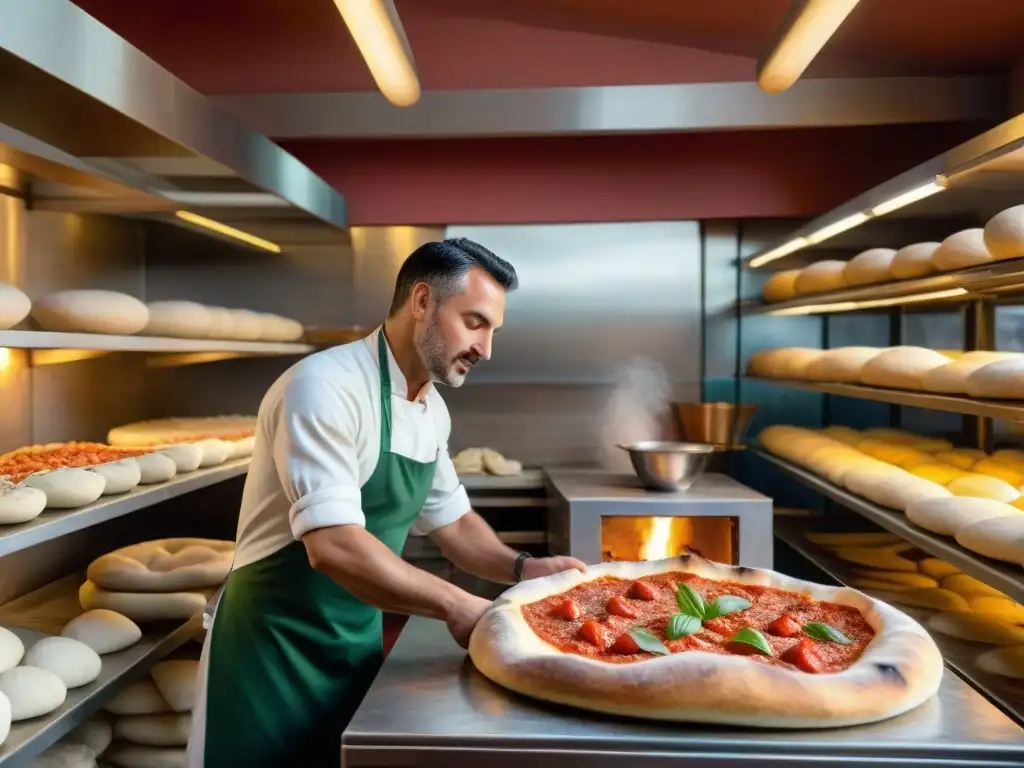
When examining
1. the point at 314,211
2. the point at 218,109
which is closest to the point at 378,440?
the point at 218,109

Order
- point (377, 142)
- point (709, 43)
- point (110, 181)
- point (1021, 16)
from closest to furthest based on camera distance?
point (110, 181)
point (1021, 16)
point (709, 43)
point (377, 142)

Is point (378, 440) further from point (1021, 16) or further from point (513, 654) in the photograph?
point (1021, 16)

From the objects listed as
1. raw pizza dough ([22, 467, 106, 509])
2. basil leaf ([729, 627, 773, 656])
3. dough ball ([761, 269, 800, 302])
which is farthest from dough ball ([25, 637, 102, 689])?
dough ball ([761, 269, 800, 302])

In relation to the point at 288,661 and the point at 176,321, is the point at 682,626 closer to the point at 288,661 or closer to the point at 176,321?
the point at 288,661

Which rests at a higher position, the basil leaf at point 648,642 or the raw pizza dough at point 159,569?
the basil leaf at point 648,642

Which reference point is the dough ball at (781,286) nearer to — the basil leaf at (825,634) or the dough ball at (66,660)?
the basil leaf at (825,634)

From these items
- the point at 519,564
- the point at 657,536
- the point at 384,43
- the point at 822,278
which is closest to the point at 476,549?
the point at 519,564

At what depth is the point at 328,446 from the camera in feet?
5.81

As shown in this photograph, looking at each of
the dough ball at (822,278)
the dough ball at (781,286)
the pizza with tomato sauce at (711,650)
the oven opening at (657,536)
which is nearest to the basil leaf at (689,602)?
the pizza with tomato sauce at (711,650)

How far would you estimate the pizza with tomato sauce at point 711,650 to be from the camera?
1247 mm

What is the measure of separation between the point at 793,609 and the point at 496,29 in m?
3.22

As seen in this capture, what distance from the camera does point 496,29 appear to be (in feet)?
13.5

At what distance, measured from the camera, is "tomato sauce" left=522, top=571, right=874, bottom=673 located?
4.74ft

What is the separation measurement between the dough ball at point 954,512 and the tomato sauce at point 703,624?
671 millimetres
